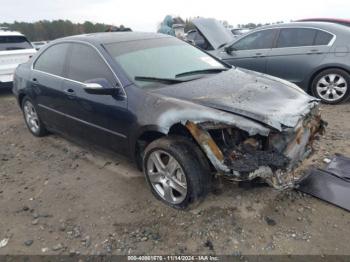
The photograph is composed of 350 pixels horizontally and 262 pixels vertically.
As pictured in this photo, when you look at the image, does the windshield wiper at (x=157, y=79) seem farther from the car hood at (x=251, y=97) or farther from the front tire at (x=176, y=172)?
the front tire at (x=176, y=172)

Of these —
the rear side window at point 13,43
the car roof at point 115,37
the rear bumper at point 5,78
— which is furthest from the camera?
the rear side window at point 13,43

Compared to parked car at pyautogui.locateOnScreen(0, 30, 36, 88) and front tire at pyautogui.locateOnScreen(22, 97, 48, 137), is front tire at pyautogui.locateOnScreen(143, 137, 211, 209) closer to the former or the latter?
front tire at pyautogui.locateOnScreen(22, 97, 48, 137)

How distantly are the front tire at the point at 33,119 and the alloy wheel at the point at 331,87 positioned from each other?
4.80m

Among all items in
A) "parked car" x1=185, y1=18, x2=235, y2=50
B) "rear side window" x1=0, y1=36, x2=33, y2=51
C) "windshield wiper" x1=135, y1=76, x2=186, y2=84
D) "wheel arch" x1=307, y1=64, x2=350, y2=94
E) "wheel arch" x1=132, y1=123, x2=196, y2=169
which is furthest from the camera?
"rear side window" x1=0, y1=36, x2=33, y2=51

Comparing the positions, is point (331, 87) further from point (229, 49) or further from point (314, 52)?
point (229, 49)

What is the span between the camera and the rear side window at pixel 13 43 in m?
7.99

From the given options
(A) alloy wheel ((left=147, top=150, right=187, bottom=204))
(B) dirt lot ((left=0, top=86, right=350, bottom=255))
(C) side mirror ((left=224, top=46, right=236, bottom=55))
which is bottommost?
(B) dirt lot ((left=0, top=86, right=350, bottom=255))

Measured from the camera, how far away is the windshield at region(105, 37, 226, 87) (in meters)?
3.30

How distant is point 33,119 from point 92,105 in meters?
2.06

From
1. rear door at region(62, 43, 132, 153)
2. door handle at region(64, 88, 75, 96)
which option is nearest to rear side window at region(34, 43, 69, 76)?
rear door at region(62, 43, 132, 153)

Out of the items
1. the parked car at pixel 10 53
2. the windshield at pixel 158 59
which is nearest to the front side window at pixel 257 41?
the windshield at pixel 158 59

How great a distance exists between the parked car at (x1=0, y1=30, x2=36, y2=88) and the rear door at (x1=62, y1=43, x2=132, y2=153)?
4760 mm

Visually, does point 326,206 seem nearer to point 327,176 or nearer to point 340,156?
point 327,176

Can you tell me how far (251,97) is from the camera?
114 inches
